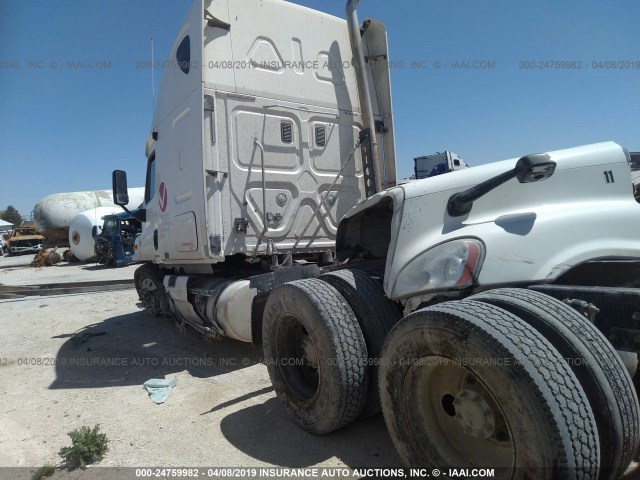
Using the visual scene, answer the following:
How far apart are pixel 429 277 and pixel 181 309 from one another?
4176 mm

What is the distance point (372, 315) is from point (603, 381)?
1373mm

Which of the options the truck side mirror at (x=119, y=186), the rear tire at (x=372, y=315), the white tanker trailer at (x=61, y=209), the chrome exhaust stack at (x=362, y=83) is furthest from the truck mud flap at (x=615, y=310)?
the white tanker trailer at (x=61, y=209)

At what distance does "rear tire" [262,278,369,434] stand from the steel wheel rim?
554mm

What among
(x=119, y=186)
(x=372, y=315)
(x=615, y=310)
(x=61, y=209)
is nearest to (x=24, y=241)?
(x=61, y=209)

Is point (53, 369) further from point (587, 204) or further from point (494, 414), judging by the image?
point (587, 204)

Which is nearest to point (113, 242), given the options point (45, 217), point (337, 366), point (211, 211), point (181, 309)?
point (45, 217)

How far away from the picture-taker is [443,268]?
225cm

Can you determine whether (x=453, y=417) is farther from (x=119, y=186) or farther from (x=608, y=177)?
(x=119, y=186)

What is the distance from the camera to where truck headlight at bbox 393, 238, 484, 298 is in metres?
2.15

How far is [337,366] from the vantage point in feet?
8.69

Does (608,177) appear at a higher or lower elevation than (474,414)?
higher

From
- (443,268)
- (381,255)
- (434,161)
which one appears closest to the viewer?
(443,268)

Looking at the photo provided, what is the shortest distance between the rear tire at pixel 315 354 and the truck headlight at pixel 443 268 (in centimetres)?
48

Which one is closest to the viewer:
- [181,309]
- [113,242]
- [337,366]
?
[337,366]
